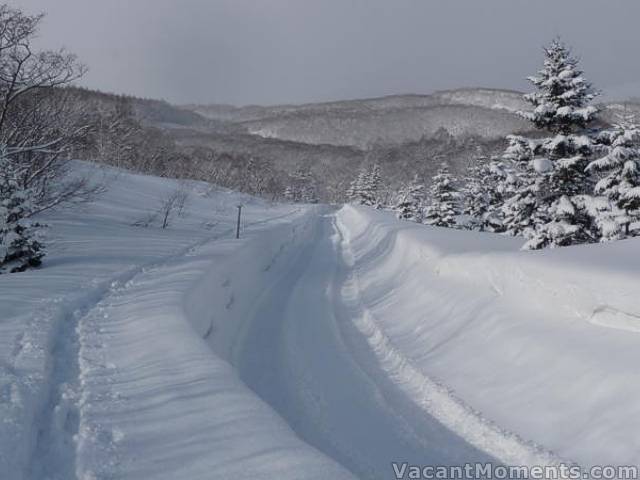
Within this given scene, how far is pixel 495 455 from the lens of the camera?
17.9ft

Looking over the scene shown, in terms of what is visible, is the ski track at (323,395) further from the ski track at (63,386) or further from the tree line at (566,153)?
the tree line at (566,153)

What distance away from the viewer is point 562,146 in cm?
1600

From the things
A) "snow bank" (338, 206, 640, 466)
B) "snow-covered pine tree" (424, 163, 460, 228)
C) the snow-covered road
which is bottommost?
the snow-covered road

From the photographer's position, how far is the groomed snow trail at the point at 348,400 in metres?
5.48

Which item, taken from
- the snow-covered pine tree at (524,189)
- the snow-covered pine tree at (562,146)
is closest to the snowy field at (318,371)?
the snow-covered pine tree at (562,146)

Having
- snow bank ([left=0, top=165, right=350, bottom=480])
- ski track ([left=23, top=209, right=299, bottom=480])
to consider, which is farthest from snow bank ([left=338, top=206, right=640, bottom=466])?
ski track ([left=23, top=209, right=299, bottom=480])

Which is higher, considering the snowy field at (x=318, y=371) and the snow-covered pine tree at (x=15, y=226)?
the snow-covered pine tree at (x=15, y=226)

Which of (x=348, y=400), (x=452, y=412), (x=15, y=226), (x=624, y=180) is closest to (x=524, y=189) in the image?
(x=624, y=180)

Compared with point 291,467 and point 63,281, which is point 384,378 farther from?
point 63,281

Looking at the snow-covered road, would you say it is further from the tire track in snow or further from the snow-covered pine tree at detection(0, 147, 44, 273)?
the snow-covered pine tree at detection(0, 147, 44, 273)

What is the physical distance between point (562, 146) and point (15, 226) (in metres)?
17.7

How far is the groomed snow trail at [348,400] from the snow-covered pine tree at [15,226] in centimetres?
700

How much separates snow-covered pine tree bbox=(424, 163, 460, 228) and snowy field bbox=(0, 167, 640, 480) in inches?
945

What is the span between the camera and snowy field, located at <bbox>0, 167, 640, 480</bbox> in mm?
4219
